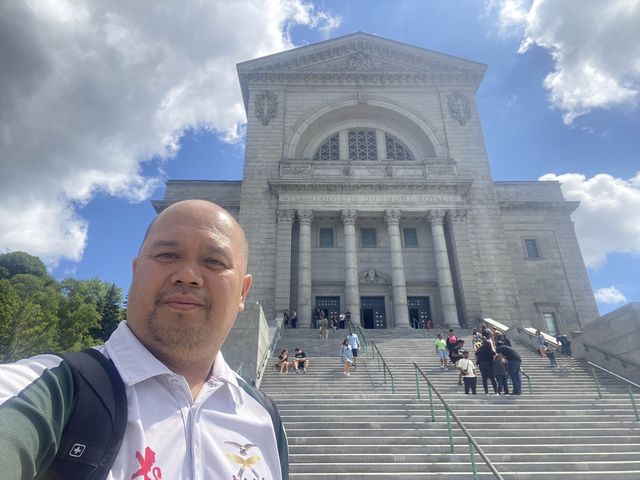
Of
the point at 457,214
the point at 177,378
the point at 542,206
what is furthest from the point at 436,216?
the point at 177,378

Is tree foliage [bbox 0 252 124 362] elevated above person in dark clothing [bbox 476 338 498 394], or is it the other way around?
tree foliage [bbox 0 252 124 362]

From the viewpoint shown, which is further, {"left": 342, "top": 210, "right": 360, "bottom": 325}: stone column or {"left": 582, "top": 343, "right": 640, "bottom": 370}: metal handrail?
{"left": 342, "top": 210, "right": 360, "bottom": 325}: stone column

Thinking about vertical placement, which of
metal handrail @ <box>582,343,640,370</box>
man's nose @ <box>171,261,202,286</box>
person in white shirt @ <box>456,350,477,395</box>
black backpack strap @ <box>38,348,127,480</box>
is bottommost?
→ black backpack strap @ <box>38,348,127,480</box>

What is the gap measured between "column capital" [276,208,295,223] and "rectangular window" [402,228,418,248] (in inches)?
292

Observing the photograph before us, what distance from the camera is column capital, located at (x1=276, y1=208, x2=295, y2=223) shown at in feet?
78.8

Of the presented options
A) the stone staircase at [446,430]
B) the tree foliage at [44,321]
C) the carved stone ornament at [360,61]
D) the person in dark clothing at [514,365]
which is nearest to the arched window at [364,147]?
the carved stone ornament at [360,61]

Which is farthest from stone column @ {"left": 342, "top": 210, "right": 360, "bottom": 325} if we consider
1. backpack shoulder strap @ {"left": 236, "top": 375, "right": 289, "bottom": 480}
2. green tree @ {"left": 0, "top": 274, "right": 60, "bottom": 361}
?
backpack shoulder strap @ {"left": 236, "top": 375, "right": 289, "bottom": 480}

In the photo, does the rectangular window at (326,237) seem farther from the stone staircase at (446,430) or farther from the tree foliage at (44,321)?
the tree foliage at (44,321)

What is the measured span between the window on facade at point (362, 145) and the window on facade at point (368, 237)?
5688 millimetres

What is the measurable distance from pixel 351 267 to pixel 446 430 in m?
14.7

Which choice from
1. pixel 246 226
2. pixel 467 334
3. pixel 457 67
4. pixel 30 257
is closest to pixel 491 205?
pixel 467 334

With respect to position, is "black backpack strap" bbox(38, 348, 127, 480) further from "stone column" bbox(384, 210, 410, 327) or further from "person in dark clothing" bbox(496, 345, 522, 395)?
"stone column" bbox(384, 210, 410, 327)

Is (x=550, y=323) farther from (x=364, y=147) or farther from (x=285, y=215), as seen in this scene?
(x=285, y=215)

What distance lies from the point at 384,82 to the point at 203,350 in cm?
3024
